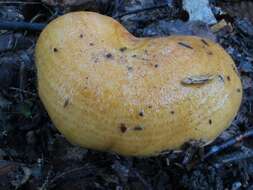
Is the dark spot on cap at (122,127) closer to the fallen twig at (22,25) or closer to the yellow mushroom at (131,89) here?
the yellow mushroom at (131,89)

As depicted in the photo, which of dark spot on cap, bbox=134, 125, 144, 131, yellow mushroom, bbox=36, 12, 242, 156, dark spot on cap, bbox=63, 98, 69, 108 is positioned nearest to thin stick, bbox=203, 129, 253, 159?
yellow mushroom, bbox=36, 12, 242, 156

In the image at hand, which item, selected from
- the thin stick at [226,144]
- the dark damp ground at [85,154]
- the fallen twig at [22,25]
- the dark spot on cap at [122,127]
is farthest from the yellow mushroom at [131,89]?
the fallen twig at [22,25]

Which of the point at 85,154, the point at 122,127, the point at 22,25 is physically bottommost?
the point at 85,154

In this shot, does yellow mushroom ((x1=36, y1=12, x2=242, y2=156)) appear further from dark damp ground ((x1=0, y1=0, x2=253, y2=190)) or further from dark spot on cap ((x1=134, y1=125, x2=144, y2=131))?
dark damp ground ((x1=0, y1=0, x2=253, y2=190))

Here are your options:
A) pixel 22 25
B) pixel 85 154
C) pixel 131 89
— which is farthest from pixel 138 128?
pixel 22 25

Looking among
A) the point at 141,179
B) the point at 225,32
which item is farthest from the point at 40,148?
the point at 225,32

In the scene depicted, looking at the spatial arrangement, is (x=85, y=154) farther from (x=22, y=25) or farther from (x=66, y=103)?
(x=22, y=25)
